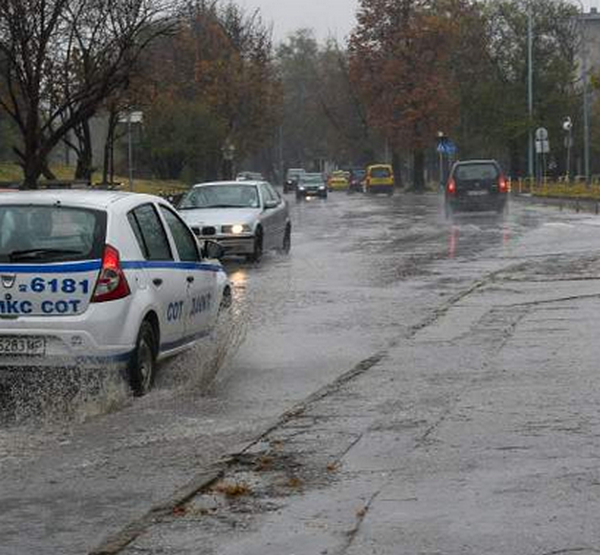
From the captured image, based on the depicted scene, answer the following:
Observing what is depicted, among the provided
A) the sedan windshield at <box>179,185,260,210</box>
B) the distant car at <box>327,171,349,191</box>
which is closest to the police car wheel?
the sedan windshield at <box>179,185,260,210</box>

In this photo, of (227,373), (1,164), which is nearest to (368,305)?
(227,373)

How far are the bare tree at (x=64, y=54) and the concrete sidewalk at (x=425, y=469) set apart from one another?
21.0m

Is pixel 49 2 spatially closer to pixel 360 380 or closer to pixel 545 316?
pixel 545 316

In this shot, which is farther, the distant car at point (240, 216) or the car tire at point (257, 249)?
the car tire at point (257, 249)

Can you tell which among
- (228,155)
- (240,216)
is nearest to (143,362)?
(240,216)

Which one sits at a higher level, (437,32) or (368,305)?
(437,32)

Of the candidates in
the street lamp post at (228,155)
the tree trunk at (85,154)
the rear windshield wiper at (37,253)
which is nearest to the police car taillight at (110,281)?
the rear windshield wiper at (37,253)

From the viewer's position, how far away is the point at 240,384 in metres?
10.6

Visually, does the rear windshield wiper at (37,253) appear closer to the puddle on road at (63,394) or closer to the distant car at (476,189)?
the puddle on road at (63,394)

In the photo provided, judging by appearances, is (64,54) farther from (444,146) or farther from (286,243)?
(444,146)

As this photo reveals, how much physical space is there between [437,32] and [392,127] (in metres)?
6.05

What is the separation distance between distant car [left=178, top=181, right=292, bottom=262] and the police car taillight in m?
13.0

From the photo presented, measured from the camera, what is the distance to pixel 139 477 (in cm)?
731

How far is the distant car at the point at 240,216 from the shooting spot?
2373cm
